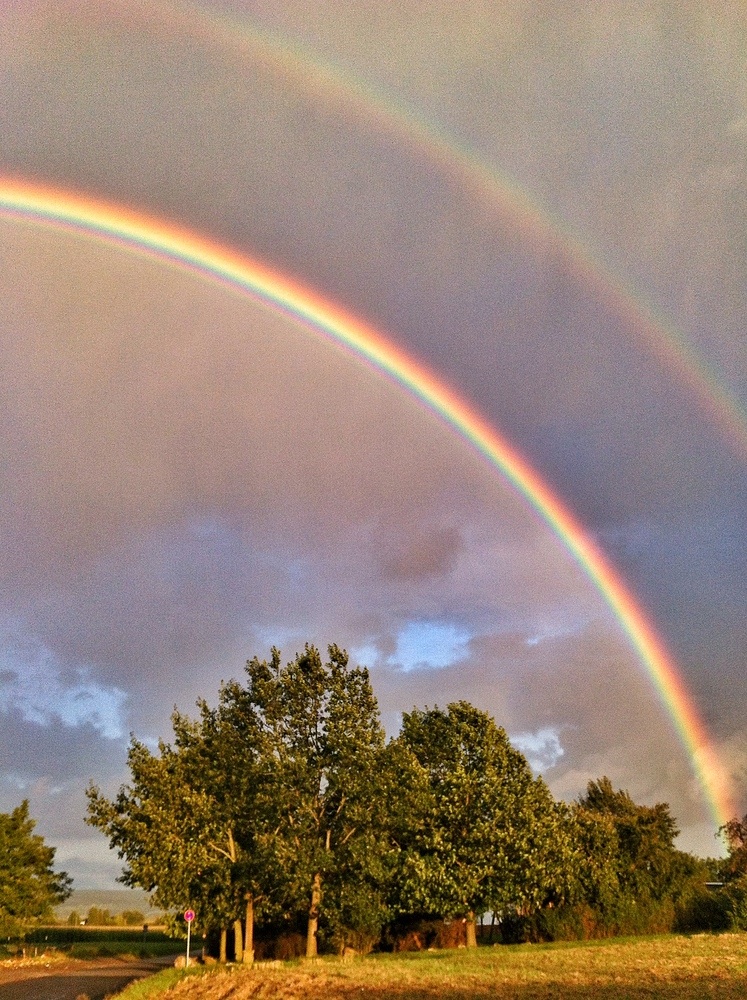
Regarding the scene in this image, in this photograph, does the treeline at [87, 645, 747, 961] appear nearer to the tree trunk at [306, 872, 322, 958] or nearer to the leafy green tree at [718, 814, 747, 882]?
the tree trunk at [306, 872, 322, 958]

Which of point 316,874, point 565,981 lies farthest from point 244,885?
point 565,981

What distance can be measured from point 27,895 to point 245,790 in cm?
3628

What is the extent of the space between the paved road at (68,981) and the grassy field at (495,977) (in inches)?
118

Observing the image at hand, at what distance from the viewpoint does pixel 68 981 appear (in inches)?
1702

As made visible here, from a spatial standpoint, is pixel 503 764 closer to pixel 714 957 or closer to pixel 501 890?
pixel 501 890

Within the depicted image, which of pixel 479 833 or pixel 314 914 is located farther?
pixel 479 833

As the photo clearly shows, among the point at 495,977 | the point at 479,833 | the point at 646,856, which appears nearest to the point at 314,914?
the point at 479,833

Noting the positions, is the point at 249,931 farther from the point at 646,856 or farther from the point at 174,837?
the point at 646,856

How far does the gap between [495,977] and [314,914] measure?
1545 cm

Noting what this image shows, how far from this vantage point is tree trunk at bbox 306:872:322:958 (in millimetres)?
42312

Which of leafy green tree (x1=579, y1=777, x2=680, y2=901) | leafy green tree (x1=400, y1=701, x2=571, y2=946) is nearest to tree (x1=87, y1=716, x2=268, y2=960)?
leafy green tree (x1=400, y1=701, x2=571, y2=946)

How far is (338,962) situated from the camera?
3953 centimetres

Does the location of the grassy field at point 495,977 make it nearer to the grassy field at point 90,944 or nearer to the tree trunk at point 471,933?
the tree trunk at point 471,933

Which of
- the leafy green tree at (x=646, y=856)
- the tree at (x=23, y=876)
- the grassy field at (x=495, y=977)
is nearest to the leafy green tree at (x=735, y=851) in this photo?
the leafy green tree at (x=646, y=856)
